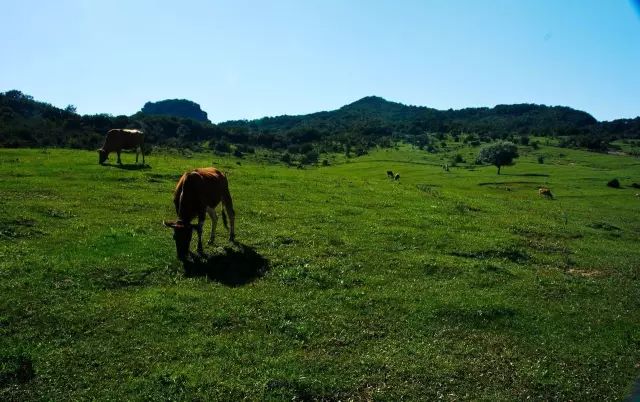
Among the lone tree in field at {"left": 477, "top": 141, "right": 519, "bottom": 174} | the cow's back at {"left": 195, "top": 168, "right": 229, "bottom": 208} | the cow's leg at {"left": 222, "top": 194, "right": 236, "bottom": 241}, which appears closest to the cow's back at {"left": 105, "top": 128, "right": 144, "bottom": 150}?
the cow's back at {"left": 195, "top": 168, "right": 229, "bottom": 208}

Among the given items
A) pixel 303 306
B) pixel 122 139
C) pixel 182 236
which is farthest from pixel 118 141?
pixel 303 306

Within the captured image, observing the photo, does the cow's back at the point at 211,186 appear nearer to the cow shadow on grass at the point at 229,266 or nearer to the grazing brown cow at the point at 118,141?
the cow shadow on grass at the point at 229,266

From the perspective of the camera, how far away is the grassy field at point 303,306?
462 inches

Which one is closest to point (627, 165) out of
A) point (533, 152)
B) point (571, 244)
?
point (533, 152)

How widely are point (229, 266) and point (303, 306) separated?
384cm

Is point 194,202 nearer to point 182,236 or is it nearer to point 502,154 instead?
point 182,236

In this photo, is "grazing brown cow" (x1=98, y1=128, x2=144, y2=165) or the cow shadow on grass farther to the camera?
"grazing brown cow" (x1=98, y1=128, x2=144, y2=165)

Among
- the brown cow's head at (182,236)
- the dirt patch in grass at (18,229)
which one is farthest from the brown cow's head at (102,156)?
the brown cow's head at (182,236)

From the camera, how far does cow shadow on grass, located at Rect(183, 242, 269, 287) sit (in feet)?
55.9

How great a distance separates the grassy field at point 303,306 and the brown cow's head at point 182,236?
1.37 ft

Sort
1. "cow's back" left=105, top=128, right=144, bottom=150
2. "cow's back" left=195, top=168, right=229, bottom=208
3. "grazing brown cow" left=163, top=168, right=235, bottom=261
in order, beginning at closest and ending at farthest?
"grazing brown cow" left=163, top=168, right=235, bottom=261, "cow's back" left=195, top=168, right=229, bottom=208, "cow's back" left=105, top=128, right=144, bottom=150

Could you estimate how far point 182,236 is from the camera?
17594 mm

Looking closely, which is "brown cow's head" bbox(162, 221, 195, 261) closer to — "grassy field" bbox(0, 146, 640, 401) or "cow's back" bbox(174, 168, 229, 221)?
"grassy field" bbox(0, 146, 640, 401)

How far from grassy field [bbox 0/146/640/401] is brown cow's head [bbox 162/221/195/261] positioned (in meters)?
0.42
